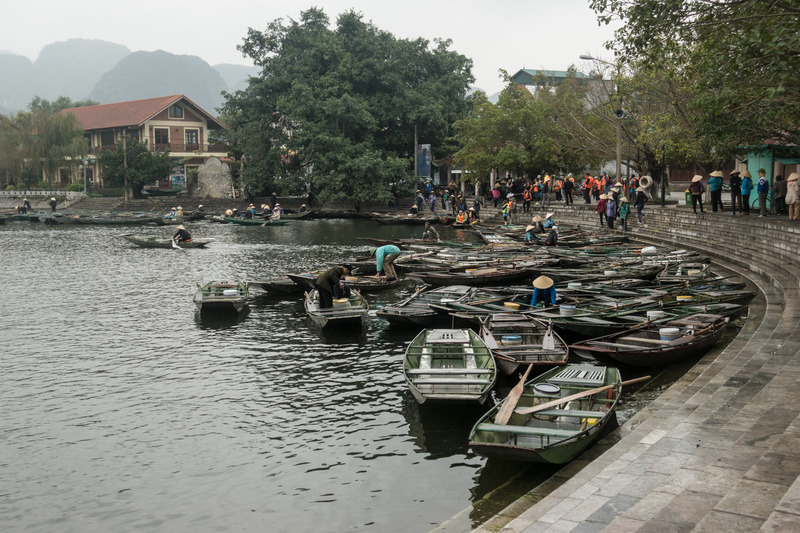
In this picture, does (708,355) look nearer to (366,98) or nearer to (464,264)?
(464,264)

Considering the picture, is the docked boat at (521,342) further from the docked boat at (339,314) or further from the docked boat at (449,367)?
the docked boat at (339,314)

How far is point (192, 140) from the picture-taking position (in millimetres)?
72188

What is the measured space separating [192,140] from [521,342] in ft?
212

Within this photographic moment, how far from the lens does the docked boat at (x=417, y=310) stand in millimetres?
16750

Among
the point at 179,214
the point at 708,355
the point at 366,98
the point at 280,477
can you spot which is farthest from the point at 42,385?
the point at 366,98

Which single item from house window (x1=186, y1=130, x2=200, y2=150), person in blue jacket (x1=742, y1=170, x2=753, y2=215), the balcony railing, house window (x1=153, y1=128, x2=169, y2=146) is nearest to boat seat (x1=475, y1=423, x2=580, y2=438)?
person in blue jacket (x1=742, y1=170, x2=753, y2=215)

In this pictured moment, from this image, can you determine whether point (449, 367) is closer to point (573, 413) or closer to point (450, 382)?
point (450, 382)

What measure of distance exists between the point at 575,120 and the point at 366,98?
2075 centimetres

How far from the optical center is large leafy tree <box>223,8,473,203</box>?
2068 inches

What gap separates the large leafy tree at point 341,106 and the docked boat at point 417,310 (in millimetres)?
33519

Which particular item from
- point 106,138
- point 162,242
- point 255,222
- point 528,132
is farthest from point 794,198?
point 106,138

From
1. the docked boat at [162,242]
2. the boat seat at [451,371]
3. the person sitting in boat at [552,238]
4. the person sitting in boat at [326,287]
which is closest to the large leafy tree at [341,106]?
the docked boat at [162,242]

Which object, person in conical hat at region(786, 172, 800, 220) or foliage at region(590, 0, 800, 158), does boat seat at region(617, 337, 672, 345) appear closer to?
foliage at region(590, 0, 800, 158)

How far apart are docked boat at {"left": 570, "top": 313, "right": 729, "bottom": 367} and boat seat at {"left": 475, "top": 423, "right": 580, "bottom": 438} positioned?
165 inches
